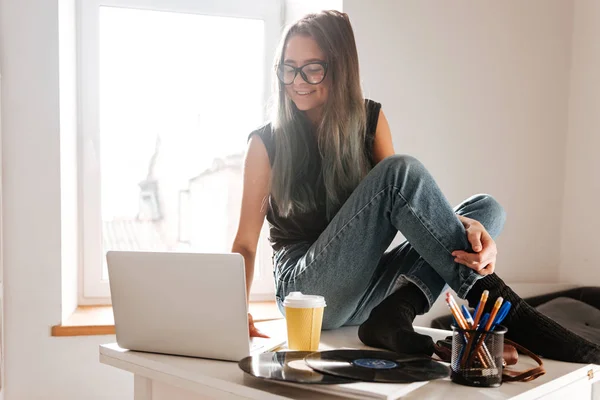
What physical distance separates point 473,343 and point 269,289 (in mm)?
1409

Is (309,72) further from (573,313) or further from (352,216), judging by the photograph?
(573,313)

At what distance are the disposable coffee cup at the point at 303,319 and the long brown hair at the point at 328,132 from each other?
402mm

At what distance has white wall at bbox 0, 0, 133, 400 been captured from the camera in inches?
72.3

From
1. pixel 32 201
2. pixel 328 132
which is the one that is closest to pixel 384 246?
pixel 328 132

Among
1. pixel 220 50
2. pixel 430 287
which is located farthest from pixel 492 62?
pixel 430 287

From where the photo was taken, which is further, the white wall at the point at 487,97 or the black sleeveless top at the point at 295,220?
the white wall at the point at 487,97

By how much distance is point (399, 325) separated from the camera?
3.74ft

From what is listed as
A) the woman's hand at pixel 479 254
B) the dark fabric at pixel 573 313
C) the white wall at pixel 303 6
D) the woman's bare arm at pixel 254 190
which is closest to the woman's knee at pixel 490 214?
the woman's hand at pixel 479 254

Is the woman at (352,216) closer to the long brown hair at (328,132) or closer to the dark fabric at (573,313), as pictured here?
the long brown hair at (328,132)

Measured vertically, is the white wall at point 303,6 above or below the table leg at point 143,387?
above

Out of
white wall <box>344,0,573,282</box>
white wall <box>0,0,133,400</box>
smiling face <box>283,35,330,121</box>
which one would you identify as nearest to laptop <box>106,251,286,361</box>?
smiling face <box>283,35,330,121</box>

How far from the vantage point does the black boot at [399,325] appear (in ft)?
3.61

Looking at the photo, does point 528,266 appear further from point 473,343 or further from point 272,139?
point 473,343

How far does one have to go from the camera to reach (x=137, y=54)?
2.19 metres
